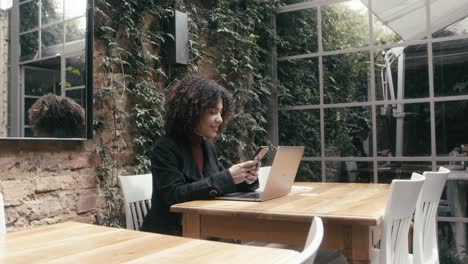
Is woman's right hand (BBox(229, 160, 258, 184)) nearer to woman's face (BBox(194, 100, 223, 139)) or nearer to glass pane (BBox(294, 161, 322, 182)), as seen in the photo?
woman's face (BBox(194, 100, 223, 139))

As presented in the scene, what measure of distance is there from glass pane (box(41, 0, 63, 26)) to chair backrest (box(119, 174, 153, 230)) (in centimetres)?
109

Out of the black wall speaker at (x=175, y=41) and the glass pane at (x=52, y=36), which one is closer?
the glass pane at (x=52, y=36)

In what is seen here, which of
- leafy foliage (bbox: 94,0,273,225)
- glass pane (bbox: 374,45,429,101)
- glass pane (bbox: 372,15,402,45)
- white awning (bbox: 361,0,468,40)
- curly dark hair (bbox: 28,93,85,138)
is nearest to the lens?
curly dark hair (bbox: 28,93,85,138)

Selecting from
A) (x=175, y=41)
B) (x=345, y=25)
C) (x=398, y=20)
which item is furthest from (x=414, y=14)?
(x=175, y=41)

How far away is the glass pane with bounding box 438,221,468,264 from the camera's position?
3.64 m

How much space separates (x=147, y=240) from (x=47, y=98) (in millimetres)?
1644

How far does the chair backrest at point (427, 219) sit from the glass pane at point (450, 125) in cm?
183

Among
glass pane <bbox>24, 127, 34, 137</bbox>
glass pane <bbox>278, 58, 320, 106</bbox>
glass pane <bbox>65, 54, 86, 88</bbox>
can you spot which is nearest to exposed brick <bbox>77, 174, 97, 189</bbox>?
glass pane <bbox>24, 127, 34, 137</bbox>

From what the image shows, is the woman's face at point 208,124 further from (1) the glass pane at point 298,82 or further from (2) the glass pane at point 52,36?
(1) the glass pane at point 298,82

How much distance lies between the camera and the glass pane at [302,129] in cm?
436

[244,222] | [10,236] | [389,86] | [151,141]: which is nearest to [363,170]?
[389,86]

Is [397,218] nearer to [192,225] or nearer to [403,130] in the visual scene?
[192,225]

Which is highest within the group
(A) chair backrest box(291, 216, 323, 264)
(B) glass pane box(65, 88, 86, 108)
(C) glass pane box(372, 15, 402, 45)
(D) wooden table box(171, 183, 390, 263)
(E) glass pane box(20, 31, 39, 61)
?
(C) glass pane box(372, 15, 402, 45)

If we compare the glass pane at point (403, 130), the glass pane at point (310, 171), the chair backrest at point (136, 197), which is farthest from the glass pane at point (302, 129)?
the chair backrest at point (136, 197)
